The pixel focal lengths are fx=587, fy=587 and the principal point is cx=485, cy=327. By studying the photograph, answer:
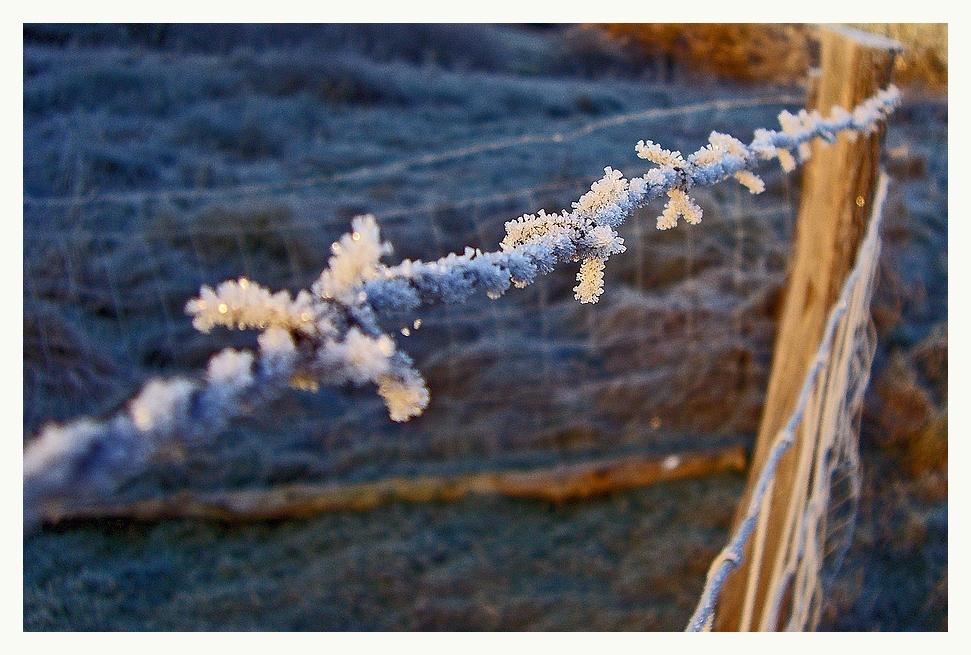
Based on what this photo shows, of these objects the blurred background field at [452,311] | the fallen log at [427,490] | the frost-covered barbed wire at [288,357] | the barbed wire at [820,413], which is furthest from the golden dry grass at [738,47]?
the frost-covered barbed wire at [288,357]

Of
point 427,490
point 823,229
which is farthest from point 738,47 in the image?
point 427,490

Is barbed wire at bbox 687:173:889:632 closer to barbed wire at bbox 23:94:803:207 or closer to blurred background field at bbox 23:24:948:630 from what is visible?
blurred background field at bbox 23:24:948:630

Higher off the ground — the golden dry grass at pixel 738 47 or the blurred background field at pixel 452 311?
the golden dry grass at pixel 738 47

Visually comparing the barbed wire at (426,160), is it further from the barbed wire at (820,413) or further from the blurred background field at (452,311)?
the barbed wire at (820,413)

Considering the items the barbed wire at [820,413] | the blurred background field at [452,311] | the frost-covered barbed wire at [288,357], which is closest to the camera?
the frost-covered barbed wire at [288,357]

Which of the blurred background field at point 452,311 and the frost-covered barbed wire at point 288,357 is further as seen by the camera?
the blurred background field at point 452,311

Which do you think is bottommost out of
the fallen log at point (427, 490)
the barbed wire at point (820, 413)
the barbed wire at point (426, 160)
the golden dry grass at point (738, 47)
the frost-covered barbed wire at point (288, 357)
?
the fallen log at point (427, 490)
